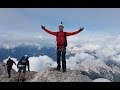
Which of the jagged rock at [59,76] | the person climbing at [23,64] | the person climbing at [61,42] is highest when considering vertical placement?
the person climbing at [61,42]

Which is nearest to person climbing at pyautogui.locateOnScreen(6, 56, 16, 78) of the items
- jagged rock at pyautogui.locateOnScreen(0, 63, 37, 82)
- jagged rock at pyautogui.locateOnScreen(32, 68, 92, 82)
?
jagged rock at pyautogui.locateOnScreen(0, 63, 37, 82)

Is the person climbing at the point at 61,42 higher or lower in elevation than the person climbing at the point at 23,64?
higher

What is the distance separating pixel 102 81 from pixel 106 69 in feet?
0.90

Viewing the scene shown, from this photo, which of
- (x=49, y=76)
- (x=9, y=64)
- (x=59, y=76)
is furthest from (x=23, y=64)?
Answer: (x=59, y=76)

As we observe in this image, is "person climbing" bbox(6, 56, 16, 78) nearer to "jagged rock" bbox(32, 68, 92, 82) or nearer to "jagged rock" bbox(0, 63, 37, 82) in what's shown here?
"jagged rock" bbox(0, 63, 37, 82)

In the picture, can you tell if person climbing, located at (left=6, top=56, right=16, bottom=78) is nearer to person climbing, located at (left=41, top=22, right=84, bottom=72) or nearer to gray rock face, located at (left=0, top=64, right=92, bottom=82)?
gray rock face, located at (left=0, top=64, right=92, bottom=82)

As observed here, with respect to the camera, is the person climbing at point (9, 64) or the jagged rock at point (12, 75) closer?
the person climbing at point (9, 64)

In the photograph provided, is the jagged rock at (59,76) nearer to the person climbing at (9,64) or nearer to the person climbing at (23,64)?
the person climbing at (23,64)

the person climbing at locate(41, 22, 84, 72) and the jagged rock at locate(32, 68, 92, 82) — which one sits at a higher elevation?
the person climbing at locate(41, 22, 84, 72)

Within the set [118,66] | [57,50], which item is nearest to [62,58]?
[57,50]

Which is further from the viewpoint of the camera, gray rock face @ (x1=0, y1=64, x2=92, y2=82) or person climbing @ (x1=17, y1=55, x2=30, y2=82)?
gray rock face @ (x1=0, y1=64, x2=92, y2=82)

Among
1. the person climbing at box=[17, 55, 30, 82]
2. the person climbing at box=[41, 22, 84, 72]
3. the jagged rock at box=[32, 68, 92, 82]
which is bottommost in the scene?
the jagged rock at box=[32, 68, 92, 82]

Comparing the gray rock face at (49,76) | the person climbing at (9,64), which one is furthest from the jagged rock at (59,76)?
the person climbing at (9,64)
